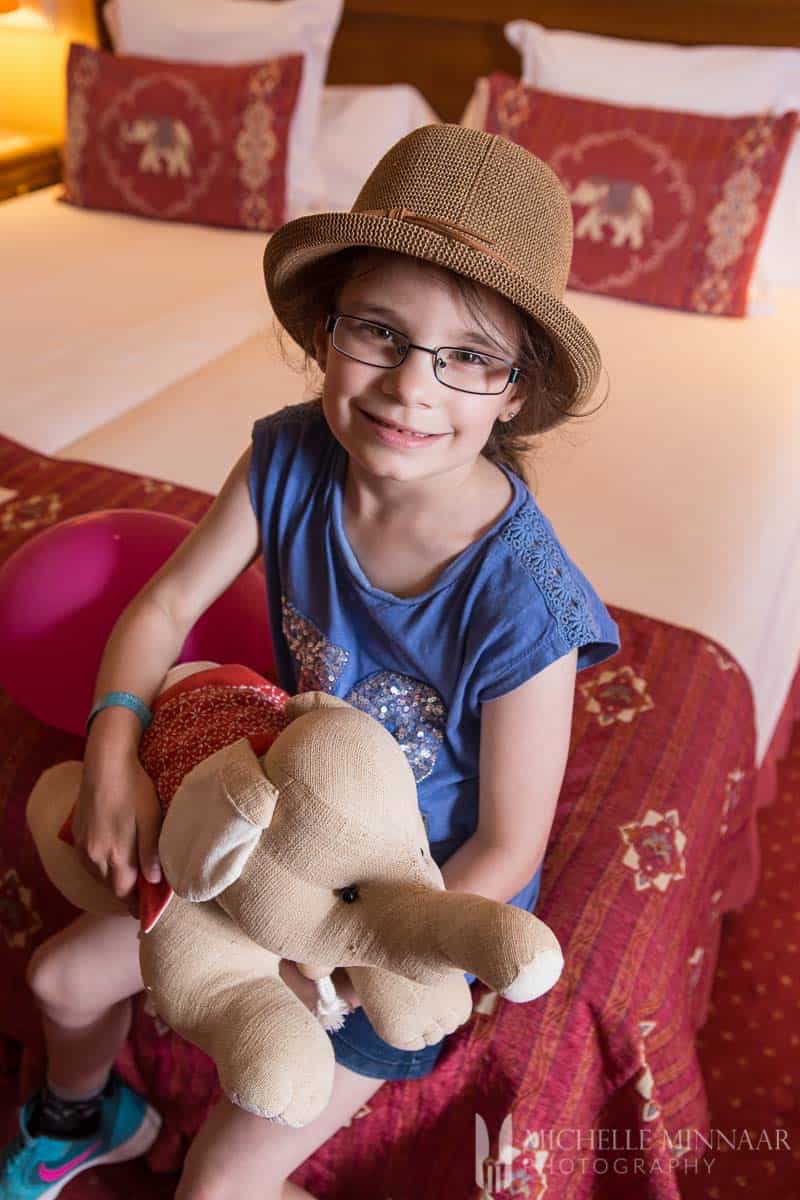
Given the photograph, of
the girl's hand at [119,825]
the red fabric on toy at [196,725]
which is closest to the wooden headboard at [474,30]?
the red fabric on toy at [196,725]

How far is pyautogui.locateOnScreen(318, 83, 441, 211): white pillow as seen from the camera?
2607 mm

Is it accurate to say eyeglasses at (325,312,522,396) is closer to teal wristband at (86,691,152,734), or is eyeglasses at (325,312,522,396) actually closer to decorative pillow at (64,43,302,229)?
teal wristband at (86,691,152,734)

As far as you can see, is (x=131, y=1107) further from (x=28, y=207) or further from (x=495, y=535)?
(x=28, y=207)

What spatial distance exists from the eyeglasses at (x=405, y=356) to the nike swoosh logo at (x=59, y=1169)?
861mm

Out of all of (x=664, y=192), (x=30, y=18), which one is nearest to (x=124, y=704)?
(x=664, y=192)

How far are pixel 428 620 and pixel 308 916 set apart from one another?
34 cm

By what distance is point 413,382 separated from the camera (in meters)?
0.87

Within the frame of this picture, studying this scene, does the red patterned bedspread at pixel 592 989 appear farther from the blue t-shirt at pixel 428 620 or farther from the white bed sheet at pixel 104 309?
the white bed sheet at pixel 104 309

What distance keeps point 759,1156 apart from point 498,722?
849 mm

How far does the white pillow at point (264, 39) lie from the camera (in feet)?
8.39

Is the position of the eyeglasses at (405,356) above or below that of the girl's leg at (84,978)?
above

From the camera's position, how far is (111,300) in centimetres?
222

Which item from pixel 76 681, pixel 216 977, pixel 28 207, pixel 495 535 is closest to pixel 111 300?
pixel 28 207

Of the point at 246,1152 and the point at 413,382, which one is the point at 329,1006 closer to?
the point at 246,1152
